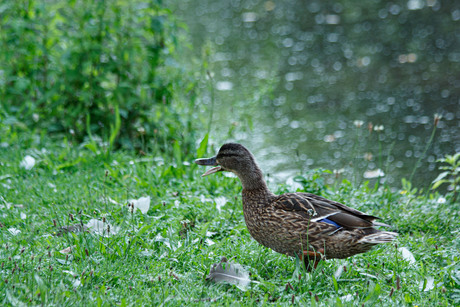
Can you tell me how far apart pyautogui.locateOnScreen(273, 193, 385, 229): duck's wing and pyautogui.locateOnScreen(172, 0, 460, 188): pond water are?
53.4 inches

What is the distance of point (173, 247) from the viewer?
383 cm

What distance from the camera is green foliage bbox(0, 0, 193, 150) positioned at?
19.5 feet

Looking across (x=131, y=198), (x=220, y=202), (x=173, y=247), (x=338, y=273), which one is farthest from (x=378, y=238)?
(x=131, y=198)

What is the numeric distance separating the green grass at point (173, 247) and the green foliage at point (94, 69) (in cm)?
80

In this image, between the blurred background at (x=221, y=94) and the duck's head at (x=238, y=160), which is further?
the blurred background at (x=221, y=94)

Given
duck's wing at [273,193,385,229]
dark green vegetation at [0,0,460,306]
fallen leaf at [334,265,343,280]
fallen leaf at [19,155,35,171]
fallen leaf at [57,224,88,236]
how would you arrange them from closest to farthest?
1. dark green vegetation at [0,0,460,306]
2. fallen leaf at [334,265,343,280]
3. duck's wing at [273,193,385,229]
4. fallen leaf at [57,224,88,236]
5. fallen leaf at [19,155,35,171]

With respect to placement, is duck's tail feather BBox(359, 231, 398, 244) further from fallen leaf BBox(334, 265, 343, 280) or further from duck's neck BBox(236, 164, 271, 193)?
duck's neck BBox(236, 164, 271, 193)

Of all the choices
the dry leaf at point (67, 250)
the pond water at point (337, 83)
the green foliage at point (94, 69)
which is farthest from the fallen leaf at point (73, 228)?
the pond water at point (337, 83)

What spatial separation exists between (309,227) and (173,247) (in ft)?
3.05

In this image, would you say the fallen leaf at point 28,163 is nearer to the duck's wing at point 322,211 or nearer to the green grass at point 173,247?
the green grass at point 173,247

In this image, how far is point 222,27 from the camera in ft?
39.0

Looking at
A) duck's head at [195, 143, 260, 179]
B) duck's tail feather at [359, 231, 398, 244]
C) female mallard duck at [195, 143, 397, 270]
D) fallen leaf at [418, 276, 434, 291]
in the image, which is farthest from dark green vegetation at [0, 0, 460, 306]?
duck's head at [195, 143, 260, 179]

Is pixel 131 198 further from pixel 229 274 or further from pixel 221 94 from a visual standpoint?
pixel 221 94

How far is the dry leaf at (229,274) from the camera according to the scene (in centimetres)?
337
